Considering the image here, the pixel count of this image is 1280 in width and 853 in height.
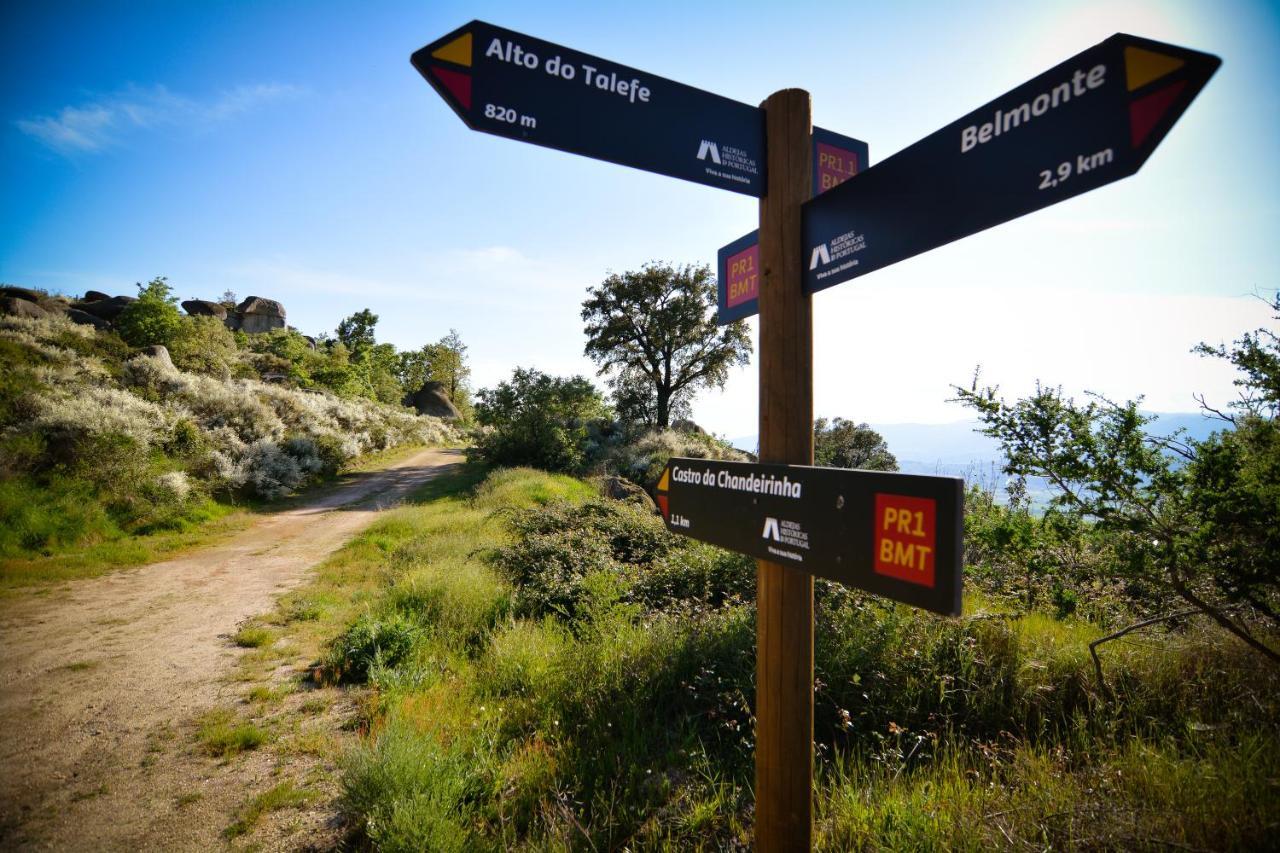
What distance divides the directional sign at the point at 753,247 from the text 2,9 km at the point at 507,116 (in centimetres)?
96

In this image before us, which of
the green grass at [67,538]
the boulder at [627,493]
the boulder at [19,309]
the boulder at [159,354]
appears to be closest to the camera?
the green grass at [67,538]

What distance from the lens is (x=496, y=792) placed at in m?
3.19

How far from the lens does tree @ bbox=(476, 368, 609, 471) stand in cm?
2039

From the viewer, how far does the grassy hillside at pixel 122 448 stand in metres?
8.61

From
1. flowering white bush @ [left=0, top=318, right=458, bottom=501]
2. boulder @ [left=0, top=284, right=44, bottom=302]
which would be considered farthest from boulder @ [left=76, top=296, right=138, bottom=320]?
flowering white bush @ [left=0, top=318, right=458, bottom=501]

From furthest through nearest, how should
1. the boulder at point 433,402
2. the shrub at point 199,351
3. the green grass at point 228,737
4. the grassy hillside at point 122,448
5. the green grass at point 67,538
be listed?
the boulder at point 433,402 < the shrub at point 199,351 < the grassy hillside at point 122,448 < the green grass at point 67,538 < the green grass at point 228,737

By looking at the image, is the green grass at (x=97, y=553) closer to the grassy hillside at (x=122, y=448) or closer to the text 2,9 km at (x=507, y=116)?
the grassy hillside at (x=122, y=448)

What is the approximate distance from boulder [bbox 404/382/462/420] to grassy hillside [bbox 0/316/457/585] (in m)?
29.4

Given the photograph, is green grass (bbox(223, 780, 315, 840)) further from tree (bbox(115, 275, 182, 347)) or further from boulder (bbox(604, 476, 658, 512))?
tree (bbox(115, 275, 182, 347))

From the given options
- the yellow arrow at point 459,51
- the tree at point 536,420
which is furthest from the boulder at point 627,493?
the yellow arrow at point 459,51

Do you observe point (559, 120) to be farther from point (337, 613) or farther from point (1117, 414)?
point (337, 613)

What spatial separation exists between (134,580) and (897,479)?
10767mm

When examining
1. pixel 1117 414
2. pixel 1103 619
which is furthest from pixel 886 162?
pixel 1103 619

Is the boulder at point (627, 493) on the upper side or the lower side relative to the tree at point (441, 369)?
lower
